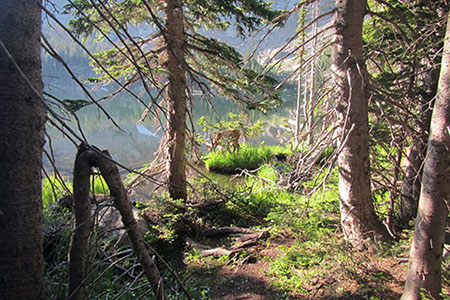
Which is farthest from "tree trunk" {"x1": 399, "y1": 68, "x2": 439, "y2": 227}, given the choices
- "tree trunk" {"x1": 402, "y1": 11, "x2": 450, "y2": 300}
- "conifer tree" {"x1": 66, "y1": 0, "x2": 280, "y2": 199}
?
"conifer tree" {"x1": 66, "y1": 0, "x2": 280, "y2": 199}

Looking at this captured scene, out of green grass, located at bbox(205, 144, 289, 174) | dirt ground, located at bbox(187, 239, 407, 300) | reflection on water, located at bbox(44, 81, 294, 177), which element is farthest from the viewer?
reflection on water, located at bbox(44, 81, 294, 177)

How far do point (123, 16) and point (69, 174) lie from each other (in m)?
9.52

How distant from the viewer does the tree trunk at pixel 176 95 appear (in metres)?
5.44

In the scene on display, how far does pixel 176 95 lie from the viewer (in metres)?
5.73

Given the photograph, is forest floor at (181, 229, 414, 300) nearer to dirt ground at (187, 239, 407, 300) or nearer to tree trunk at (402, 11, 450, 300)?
dirt ground at (187, 239, 407, 300)

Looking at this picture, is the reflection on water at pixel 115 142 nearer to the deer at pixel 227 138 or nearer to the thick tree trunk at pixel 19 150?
the deer at pixel 227 138

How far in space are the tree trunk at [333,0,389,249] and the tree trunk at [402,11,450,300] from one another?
1.02 meters

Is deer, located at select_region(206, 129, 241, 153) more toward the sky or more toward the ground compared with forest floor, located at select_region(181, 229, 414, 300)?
more toward the sky

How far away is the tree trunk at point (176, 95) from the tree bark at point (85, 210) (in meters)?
3.74

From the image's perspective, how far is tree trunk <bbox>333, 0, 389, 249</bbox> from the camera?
3373 millimetres

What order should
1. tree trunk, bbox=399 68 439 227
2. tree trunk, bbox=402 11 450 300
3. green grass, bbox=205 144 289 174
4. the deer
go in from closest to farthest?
1. tree trunk, bbox=402 11 450 300
2. tree trunk, bbox=399 68 439 227
3. the deer
4. green grass, bbox=205 144 289 174

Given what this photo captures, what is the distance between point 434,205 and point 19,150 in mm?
2705

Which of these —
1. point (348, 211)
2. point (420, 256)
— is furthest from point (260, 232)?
point (420, 256)

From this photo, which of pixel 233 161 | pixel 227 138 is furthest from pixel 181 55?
pixel 233 161
